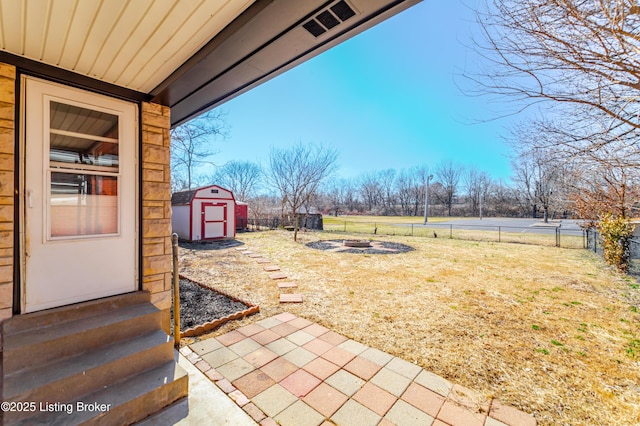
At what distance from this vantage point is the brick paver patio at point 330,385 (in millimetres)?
1825

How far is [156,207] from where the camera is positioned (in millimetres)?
2635

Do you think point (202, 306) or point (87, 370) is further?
point (202, 306)

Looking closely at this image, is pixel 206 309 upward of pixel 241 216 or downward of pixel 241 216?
downward

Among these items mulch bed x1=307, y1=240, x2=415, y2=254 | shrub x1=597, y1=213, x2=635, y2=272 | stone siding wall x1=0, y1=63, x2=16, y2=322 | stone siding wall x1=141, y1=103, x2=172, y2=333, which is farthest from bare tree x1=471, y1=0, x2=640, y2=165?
mulch bed x1=307, y1=240, x2=415, y2=254

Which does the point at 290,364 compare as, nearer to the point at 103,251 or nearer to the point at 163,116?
the point at 103,251

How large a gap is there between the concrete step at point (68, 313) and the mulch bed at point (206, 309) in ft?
2.62

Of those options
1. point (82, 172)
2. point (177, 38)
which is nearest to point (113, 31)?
point (177, 38)

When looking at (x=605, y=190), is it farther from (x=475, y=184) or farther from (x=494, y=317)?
(x=475, y=184)

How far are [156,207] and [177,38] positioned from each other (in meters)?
1.67

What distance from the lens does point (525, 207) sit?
37.9 m

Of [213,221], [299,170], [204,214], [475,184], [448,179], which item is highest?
[448,179]

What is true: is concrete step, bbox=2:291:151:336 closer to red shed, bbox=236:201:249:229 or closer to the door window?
the door window

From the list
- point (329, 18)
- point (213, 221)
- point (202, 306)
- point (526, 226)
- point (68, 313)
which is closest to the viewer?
point (329, 18)

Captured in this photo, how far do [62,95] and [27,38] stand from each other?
1.73 feet
